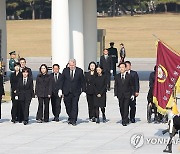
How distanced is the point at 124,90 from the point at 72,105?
141cm

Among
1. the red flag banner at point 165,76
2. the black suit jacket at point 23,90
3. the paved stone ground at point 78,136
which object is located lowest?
the paved stone ground at point 78,136

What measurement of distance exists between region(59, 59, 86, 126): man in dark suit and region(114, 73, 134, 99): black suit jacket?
0.92 m

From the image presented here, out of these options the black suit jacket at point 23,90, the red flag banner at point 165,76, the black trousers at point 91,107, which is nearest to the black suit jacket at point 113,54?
the black trousers at point 91,107

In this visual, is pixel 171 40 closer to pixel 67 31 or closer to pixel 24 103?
pixel 67 31

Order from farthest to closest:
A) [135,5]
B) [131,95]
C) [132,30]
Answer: [135,5] < [132,30] < [131,95]

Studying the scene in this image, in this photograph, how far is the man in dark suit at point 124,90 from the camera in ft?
65.2

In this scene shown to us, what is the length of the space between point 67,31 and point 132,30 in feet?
164

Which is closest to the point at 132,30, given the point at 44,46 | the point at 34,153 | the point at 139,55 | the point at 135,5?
the point at 44,46

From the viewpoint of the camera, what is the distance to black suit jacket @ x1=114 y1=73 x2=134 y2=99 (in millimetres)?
19953

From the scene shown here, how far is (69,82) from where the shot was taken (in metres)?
20.3

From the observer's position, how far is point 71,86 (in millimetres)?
20266

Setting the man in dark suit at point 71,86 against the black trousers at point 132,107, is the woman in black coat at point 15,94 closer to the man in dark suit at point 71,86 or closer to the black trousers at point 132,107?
the man in dark suit at point 71,86

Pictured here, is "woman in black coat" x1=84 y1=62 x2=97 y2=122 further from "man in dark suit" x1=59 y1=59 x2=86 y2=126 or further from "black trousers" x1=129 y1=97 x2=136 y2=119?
"black trousers" x1=129 y1=97 x2=136 y2=119

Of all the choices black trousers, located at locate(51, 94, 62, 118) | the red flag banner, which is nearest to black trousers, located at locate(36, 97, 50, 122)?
black trousers, located at locate(51, 94, 62, 118)
